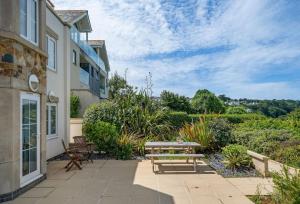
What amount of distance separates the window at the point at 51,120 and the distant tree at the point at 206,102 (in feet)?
66.1

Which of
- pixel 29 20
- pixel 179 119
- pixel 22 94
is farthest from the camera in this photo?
pixel 179 119

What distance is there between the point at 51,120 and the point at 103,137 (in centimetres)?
215

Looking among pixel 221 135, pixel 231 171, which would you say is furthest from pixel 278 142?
pixel 221 135

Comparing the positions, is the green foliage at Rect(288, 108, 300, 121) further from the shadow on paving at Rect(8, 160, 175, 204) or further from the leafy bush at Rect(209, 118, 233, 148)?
the shadow on paving at Rect(8, 160, 175, 204)

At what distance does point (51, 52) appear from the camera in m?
12.9

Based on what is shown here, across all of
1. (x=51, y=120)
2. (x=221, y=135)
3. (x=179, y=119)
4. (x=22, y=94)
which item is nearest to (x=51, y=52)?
(x=51, y=120)

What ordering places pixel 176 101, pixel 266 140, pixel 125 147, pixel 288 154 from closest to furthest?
pixel 288 154, pixel 266 140, pixel 125 147, pixel 176 101

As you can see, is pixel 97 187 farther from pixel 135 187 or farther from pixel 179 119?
pixel 179 119

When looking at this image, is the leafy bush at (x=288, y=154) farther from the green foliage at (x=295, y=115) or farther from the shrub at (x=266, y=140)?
the green foliage at (x=295, y=115)

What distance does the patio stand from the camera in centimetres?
714

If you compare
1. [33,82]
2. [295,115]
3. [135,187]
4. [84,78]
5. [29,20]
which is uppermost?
[84,78]

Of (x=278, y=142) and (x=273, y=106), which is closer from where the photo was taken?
(x=278, y=142)

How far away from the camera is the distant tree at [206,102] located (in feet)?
104

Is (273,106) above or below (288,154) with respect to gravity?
above
